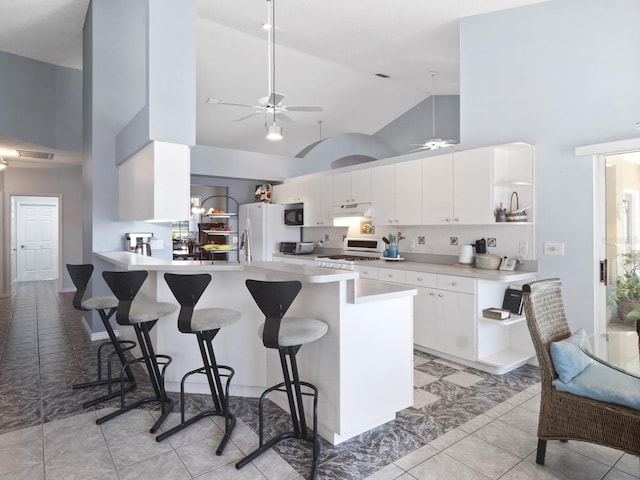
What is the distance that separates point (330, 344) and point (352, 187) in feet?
11.7

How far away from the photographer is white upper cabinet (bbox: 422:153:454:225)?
4121 millimetres

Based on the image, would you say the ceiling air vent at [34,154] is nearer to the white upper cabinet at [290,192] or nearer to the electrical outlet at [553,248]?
the white upper cabinet at [290,192]

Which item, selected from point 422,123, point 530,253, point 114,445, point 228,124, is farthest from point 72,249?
point 530,253

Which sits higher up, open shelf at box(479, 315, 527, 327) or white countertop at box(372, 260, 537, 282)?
white countertop at box(372, 260, 537, 282)

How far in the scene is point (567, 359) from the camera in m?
1.96

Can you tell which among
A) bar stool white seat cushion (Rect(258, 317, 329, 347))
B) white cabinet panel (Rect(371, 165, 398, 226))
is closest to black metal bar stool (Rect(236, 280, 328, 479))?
bar stool white seat cushion (Rect(258, 317, 329, 347))

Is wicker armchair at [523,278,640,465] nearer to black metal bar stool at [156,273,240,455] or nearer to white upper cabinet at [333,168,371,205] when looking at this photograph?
black metal bar stool at [156,273,240,455]

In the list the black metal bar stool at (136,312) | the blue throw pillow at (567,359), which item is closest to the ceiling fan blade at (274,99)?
the black metal bar stool at (136,312)

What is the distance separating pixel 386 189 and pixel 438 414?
2.95m

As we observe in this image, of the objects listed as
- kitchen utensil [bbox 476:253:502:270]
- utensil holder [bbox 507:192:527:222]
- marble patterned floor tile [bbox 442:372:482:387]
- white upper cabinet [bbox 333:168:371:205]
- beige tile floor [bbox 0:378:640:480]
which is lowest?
beige tile floor [bbox 0:378:640:480]

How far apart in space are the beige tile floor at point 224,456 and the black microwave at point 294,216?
4.34 m

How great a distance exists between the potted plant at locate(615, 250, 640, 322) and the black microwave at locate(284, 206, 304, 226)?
14.3ft

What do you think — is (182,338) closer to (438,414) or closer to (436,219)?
(438,414)

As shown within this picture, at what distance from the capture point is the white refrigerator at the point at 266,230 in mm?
6688
